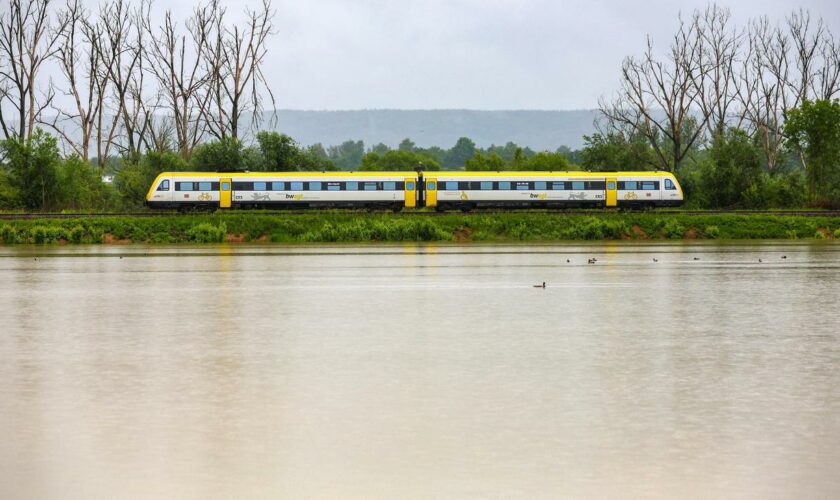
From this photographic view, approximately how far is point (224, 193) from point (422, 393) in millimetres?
54621

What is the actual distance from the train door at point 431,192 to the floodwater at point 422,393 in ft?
130

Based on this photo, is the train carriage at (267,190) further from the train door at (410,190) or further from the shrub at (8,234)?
the shrub at (8,234)

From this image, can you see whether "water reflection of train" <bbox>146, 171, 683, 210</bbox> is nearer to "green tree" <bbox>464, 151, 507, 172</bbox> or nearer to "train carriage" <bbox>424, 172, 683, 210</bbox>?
"train carriage" <bbox>424, 172, 683, 210</bbox>

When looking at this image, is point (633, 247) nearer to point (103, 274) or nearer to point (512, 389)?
point (103, 274)

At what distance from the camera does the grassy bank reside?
190 feet

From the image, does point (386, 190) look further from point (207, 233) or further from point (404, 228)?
point (207, 233)

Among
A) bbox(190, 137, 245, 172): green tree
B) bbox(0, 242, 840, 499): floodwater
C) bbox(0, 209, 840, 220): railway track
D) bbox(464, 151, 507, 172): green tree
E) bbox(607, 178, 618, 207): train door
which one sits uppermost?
bbox(464, 151, 507, 172): green tree

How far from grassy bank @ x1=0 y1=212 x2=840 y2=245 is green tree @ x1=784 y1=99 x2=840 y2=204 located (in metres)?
10.7

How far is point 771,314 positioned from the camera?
20.0 metres

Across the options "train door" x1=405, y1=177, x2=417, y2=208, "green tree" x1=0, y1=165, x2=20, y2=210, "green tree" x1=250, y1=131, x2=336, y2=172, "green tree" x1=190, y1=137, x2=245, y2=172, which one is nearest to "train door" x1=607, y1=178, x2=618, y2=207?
"train door" x1=405, y1=177, x2=417, y2=208

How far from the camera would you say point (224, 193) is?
2562 inches

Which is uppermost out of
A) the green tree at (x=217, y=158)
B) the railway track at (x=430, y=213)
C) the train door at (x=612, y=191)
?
the green tree at (x=217, y=158)

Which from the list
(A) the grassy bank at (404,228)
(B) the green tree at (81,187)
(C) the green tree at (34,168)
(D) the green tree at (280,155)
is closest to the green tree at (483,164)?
(D) the green tree at (280,155)

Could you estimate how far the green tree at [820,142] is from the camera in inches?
2793
